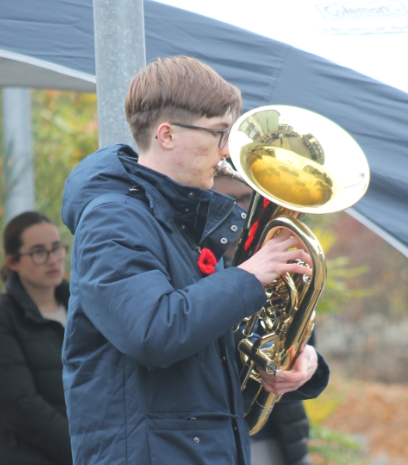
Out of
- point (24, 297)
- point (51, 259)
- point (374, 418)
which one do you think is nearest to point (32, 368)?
point (24, 297)

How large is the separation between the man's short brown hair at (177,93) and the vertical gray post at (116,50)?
0.94 ft

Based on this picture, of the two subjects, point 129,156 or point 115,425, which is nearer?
point 115,425

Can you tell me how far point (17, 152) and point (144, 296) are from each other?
11.9 ft

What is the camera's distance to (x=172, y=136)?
5.29 feet

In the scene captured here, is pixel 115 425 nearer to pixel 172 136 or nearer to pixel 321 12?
pixel 172 136

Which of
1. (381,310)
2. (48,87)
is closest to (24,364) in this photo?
(48,87)

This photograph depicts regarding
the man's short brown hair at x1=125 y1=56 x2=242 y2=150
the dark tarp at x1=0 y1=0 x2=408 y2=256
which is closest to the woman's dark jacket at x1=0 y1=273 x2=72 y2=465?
the dark tarp at x1=0 y1=0 x2=408 y2=256

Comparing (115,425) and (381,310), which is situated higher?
(115,425)

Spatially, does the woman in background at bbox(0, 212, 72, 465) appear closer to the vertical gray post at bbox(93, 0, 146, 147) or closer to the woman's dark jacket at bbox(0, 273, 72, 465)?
the woman's dark jacket at bbox(0, 273, 72, 465)

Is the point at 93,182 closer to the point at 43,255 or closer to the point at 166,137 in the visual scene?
the point at 166,137

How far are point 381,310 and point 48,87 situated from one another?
7.20 metres

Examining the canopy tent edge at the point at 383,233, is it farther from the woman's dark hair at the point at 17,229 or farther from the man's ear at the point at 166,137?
the woman's dark hair at the point at 17,229

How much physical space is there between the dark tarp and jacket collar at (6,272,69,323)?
44.6 inches

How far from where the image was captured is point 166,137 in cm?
162
